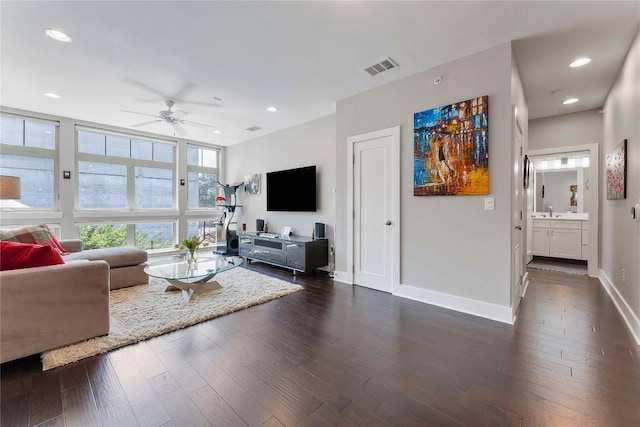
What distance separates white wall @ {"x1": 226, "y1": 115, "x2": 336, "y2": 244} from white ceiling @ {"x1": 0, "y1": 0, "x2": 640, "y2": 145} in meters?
0.90

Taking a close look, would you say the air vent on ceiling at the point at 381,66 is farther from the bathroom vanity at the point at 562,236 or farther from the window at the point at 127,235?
the window at the point at 127,235

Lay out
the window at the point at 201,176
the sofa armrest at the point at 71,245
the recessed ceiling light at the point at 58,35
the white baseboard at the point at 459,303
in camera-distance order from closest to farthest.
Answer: the recessed ceiling light at the point at 58,35 → the white baseboard at the point at 459,303 → the sofa armrest at the point at 71,245 → the window at the point at 201,176

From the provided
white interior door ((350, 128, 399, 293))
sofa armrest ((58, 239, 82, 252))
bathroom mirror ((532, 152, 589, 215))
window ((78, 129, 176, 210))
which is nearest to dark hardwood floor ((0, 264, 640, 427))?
white interior door ((350, 128, 399, 293))

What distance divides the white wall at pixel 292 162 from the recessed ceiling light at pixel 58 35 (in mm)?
3328

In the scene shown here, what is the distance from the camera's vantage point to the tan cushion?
11.0 ft

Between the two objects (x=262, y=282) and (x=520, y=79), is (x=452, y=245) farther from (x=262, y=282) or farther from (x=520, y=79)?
(x=262, y=282)

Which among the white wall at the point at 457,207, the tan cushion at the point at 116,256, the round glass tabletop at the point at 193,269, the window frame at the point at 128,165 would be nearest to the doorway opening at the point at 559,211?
the white wall at the point at 457,207

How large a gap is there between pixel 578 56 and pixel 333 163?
3.18 m

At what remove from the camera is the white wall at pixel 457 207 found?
2.65 meters

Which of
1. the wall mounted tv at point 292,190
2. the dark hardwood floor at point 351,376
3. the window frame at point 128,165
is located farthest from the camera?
the window frame at point 128,165

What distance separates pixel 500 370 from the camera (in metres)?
1.85

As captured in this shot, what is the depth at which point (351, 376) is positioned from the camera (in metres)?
1.78

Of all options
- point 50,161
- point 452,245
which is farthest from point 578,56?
point 50,161

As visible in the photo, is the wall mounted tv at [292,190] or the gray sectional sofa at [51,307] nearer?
the gray sectional sofa at [51,307]
